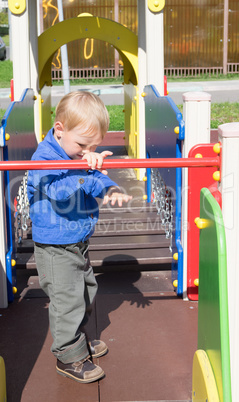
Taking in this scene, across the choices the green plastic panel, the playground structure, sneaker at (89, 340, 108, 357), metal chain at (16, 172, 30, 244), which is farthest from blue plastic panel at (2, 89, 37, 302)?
the green plastic panel

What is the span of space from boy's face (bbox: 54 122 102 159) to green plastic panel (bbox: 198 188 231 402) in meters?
0.53

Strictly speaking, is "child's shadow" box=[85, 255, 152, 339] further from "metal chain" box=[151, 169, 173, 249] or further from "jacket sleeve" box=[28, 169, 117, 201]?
"jacket sleeve" box=[28, 169, 117, 201]

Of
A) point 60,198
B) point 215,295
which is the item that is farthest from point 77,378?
point 215,295

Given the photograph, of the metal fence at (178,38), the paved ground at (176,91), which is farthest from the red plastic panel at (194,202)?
the metal fence at (178,38)

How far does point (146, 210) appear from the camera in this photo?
4.84m

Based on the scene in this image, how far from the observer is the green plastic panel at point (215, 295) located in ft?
6.38

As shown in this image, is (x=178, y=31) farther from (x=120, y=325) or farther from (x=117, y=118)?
(x=120, y=325)

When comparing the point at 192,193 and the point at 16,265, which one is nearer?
the point at 192,193

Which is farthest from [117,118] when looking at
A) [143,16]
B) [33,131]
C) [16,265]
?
[16,265]

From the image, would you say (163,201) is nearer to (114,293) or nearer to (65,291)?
(114,293)

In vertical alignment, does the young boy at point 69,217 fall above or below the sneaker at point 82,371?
above

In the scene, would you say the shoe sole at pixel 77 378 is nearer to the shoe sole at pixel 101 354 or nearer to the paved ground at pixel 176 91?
the shoe sole at pixel 101 354

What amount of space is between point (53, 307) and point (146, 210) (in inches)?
88.9

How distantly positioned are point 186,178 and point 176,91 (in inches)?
446
